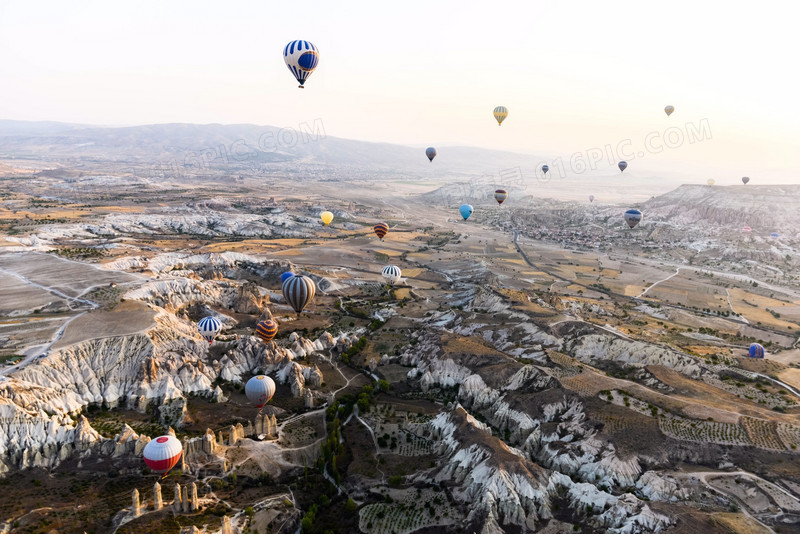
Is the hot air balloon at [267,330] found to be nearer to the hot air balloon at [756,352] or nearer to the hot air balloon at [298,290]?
the hot air balloon at [298,290]

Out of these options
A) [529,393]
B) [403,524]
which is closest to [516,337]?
[529,393]

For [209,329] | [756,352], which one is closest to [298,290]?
[209,329]

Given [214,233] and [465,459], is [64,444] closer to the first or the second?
[465,459]

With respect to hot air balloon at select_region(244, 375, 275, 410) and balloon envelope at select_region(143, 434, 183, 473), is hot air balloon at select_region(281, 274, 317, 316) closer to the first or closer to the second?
hot air balloon at select_region(244, 375, 275, 410)

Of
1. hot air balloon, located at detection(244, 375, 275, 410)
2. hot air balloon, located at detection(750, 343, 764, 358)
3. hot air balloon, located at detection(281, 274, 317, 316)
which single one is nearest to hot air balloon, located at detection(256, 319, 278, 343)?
hot air balloon, located at detection(281, 274, 317, 316)

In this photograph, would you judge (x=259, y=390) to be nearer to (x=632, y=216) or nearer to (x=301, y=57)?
(x=301, y=57)

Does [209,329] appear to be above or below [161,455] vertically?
above
